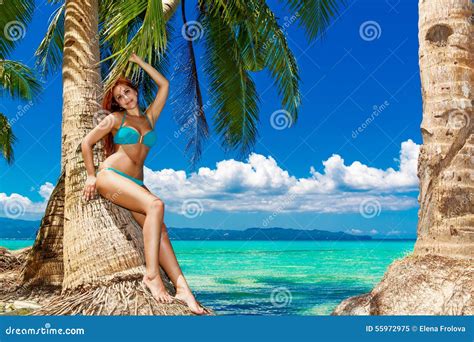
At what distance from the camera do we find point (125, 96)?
6484 mm

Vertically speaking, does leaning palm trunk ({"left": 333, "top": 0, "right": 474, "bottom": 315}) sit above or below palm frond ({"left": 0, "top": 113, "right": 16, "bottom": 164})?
below

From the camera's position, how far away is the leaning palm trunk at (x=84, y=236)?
6.74 metres

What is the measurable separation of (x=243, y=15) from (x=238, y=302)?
8.92 meters

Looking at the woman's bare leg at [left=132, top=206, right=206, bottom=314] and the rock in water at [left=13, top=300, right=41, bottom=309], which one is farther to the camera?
the rock in water at [left=13, top=300, right=41, bottom=309]

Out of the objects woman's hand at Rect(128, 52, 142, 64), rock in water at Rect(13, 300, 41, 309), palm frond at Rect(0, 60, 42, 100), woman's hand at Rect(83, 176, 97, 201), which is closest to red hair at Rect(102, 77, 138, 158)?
woman's hand at Rect(128, 52, 142, 64)

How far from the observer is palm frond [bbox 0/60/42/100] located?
17.4 metres

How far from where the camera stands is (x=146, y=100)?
14617 mm

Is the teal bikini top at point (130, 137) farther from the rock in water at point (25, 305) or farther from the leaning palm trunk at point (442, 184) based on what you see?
the rock in water at point (25, 305)

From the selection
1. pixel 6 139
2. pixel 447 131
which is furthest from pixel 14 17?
pixel 6 139

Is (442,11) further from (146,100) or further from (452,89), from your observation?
(146,100)

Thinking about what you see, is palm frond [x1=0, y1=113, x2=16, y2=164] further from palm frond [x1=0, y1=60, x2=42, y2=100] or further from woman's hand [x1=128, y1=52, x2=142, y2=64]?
woman's hand [x1=128, y1=52, x2=142, y2=64]

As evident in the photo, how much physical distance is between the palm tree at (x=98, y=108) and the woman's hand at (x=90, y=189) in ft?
0.72

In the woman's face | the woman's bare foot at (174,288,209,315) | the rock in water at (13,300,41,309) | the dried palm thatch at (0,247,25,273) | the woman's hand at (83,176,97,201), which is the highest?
the dried palm thatch at (0,247,25,273)

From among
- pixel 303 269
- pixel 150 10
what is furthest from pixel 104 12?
pixel 303 269
